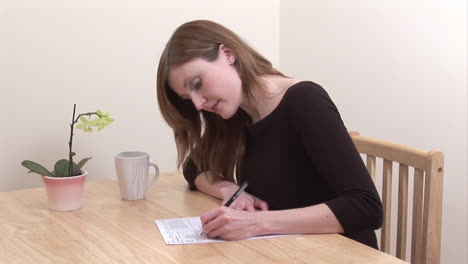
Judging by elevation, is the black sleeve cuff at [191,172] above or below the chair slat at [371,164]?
below

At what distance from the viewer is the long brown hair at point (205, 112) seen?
129 centimetres

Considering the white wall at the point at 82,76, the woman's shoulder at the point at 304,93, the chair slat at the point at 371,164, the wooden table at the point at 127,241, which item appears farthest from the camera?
the white wall at the point at 82,76

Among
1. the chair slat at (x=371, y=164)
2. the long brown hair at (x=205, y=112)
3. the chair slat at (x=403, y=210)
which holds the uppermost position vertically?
the long brown hair at (x=205, y=112)

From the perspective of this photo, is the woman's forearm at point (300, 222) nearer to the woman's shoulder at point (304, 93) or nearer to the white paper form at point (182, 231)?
the white paper form at point (182, 231)

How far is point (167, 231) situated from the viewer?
3.75ft

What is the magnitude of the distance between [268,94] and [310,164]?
0.21 m

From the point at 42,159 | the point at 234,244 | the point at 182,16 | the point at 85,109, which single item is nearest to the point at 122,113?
the point at 85,109

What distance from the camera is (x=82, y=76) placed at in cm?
179

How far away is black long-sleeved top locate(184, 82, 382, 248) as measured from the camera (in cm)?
114

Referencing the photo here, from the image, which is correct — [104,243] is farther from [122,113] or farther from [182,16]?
[182,16]

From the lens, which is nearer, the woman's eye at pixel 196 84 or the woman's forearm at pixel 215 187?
the woman's eye at pixel 196 84

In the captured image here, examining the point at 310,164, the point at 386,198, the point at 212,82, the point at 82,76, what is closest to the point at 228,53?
the point at 212,82

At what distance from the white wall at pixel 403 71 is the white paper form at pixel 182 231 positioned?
0.98 meters

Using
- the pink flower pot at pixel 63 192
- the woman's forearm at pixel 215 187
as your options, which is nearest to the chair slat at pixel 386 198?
the woman's forearm at pixel 215 187
